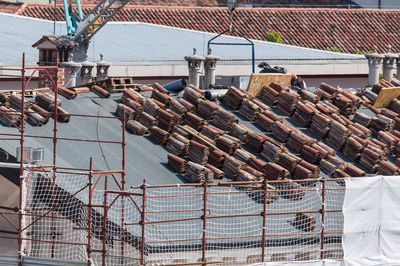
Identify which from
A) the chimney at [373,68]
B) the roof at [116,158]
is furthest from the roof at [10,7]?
the roof at [116,158]

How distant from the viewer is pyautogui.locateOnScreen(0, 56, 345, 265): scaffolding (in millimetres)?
28594

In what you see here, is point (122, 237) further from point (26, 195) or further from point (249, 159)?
point (249, 159)

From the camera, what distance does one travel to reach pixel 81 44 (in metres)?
47.0

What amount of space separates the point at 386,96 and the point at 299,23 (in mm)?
32373

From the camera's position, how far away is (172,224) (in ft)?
96.1

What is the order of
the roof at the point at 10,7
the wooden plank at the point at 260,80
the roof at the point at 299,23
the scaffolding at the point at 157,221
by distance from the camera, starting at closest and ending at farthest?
the scaffolding at the point at 157,221 → the wooden plank at the point at 260,80 → the roof at the point at 10,7 → the roof at the point at 299,23

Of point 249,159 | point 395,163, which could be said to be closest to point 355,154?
point 395,163

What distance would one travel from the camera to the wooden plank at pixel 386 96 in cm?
4034

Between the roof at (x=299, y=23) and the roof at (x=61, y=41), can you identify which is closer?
the roof at (x=61, y=41)

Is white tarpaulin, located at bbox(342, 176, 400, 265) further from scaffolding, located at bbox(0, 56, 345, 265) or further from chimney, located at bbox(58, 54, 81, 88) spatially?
chimney, located at bbox(58, 54, 81, 88)

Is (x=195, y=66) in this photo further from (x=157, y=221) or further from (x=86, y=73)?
(x=157, y=221)

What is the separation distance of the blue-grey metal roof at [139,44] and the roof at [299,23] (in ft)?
15.5

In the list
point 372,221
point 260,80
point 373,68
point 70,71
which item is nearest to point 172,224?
point 372,221

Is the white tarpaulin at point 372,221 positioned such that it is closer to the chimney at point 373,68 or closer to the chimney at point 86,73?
the chimney at point 86,73
